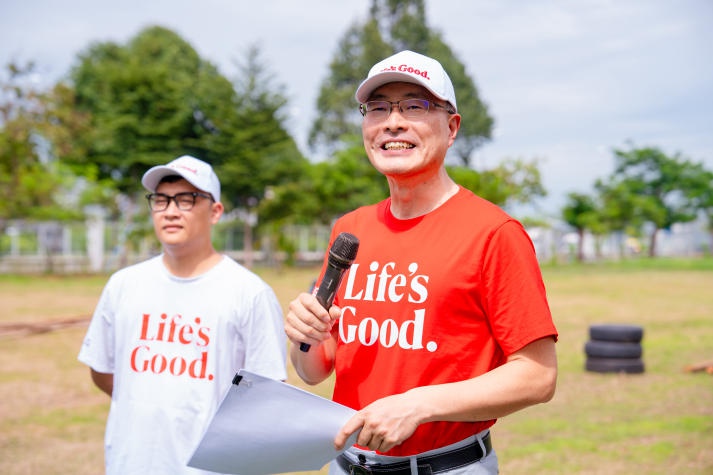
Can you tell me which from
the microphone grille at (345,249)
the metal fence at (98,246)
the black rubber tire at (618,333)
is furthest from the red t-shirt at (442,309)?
the metal fence at (98,246)

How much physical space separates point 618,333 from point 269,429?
9.71m

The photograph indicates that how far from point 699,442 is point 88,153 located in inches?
1750

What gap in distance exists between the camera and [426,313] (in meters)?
2.19

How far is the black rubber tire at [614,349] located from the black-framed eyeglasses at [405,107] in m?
9.14

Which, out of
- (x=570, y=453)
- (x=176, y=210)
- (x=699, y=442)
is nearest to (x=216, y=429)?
(x=176, y=210)

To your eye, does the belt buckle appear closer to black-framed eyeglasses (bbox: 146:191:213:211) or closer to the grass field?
black-framed eyeglasses (bbox: 146:191:213:211)

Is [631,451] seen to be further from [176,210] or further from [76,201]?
[76,201]

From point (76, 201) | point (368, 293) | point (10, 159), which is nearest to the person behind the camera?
point (368, 293)

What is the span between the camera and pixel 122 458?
327 centimetres

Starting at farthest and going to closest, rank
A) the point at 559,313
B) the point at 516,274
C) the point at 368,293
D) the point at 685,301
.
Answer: the point at 685,301, the point at 559,313, the point at 368,293, the point at 516,274

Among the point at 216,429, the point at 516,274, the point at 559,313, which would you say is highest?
the point at 516,274

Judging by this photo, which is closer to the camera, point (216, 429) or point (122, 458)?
point (216, 429)

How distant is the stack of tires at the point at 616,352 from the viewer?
10586mm

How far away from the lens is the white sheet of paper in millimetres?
2070
